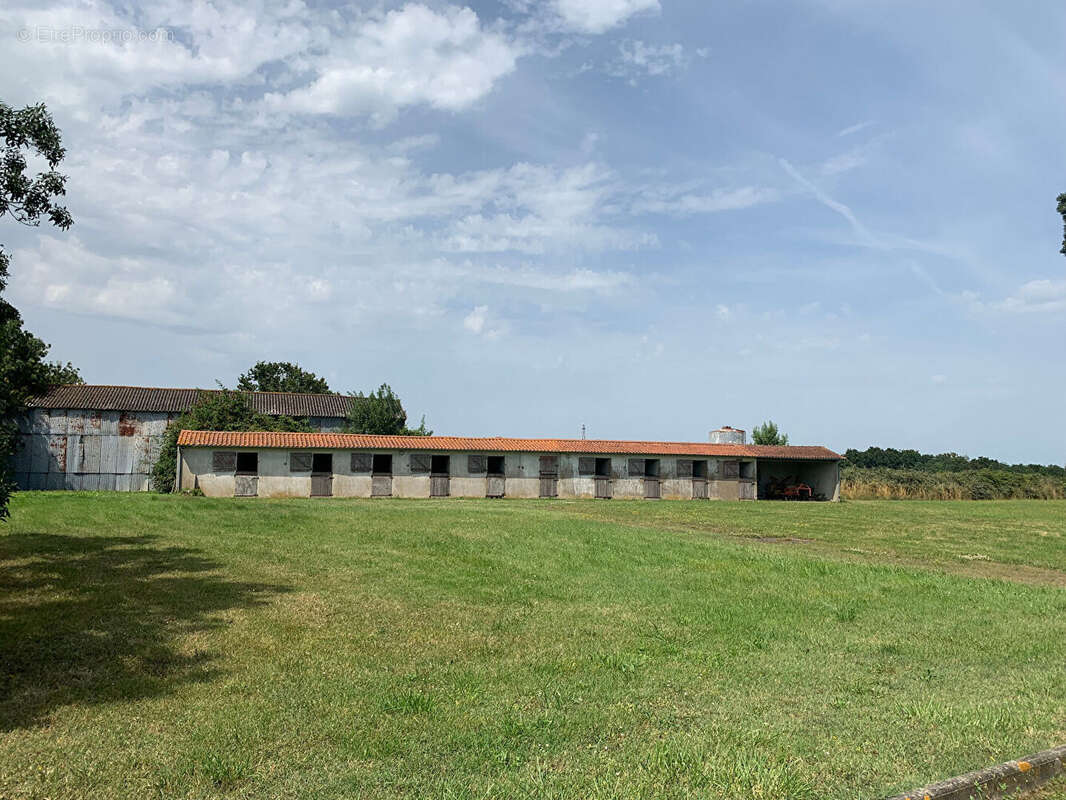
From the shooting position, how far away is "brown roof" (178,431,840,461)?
3850cm

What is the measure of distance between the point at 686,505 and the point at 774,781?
116 ft

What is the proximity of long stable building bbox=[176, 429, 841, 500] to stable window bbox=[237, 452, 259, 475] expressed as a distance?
5 cm

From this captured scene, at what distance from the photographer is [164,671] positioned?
8.34 metres

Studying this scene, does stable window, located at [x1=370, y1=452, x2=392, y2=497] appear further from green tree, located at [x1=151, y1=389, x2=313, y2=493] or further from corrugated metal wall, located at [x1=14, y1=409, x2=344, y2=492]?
corrugated metal wall, located at [x1=14, y1=409, x2=344, y2=492]

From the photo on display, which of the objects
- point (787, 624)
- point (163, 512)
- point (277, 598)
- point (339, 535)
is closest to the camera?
point (787, 624)

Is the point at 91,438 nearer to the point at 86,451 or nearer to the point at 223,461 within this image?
the point at 86,451

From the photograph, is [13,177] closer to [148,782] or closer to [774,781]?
[148,782]

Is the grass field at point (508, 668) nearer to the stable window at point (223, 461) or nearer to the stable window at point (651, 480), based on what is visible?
the stable window at point (223, 461)

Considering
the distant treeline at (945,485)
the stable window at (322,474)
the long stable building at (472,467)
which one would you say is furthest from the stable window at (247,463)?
the distant treeline at (945,485)

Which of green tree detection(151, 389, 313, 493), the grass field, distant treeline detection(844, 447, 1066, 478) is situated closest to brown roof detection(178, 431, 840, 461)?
green tree detection(151, 389, 313, 493)

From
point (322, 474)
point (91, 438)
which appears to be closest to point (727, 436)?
point (322, 474)

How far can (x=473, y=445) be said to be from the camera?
139 ft

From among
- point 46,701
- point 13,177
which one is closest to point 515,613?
point 46,701

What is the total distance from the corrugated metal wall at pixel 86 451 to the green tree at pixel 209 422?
3.79 ft
